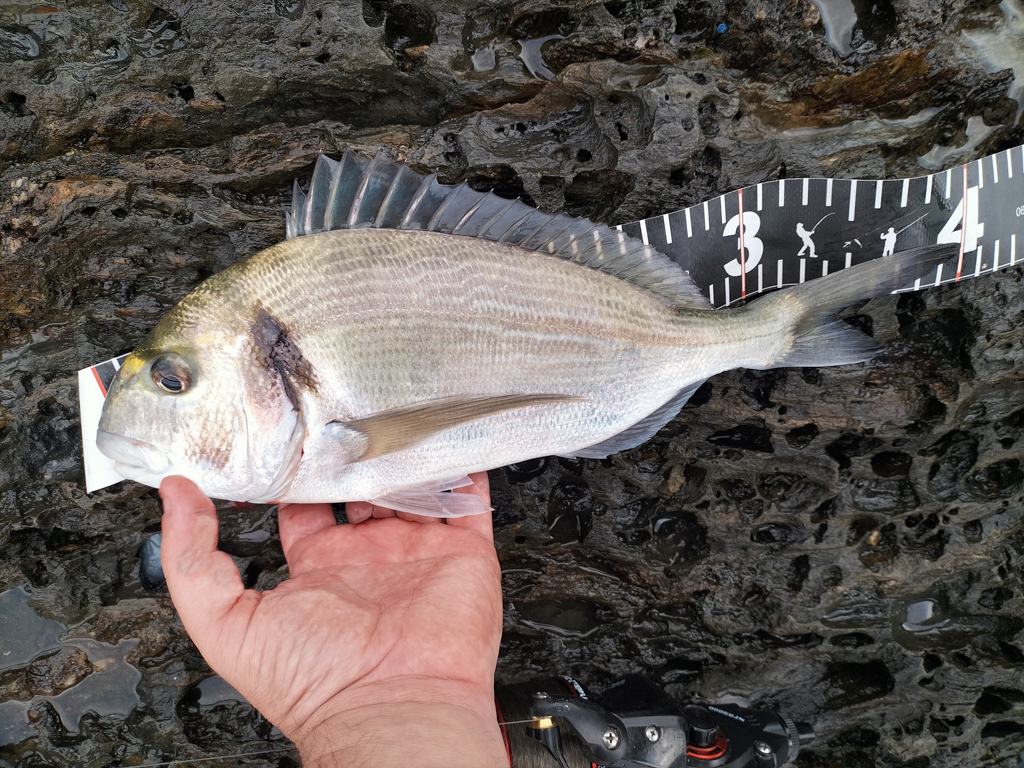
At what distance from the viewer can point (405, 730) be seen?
1647 millimetres

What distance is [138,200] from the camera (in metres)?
2.36

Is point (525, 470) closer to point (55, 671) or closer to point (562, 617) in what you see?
point (562, 617)

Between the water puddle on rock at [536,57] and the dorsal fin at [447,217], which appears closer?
the dorsal fin at [447,217]

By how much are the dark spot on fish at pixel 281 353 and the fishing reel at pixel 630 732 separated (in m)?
1.57

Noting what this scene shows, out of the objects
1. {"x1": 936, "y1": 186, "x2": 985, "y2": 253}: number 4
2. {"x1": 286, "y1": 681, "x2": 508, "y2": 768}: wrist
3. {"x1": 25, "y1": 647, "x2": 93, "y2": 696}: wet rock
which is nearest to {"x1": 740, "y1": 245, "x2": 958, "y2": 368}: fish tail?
{"x1": 936, "y1": 186, "x2": 985, "y2": 253}: number 4

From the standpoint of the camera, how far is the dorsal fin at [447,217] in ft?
6.82

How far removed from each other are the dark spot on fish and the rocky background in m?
0.68

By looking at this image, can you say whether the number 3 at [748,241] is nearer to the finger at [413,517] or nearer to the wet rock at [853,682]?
the finger at [413,517]

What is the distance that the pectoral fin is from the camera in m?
2.03

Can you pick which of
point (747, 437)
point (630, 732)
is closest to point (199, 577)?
point (630, 732)

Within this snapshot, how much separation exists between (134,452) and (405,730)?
126 cm

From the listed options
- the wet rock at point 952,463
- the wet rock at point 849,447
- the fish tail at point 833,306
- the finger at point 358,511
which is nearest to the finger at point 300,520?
the finger at point 358,511

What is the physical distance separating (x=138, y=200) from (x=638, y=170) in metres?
2.08

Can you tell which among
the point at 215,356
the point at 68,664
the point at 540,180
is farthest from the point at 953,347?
the point at 68,664
